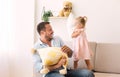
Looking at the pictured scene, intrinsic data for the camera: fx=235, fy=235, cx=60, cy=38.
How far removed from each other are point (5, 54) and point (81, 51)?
1191mm

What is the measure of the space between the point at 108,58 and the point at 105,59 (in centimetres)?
4

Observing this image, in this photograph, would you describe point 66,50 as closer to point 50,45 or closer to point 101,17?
point 50,45

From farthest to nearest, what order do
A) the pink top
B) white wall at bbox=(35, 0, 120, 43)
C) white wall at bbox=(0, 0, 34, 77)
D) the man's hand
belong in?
1. white wall at bbox=(0, 0, 34, 77)
2. white wall at bbox=(35, 0, 120, 43)
3. the pink top
4. the man's hand

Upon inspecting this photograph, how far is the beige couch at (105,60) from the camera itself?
2.75m

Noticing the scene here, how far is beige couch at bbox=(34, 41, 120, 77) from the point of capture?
2754mm

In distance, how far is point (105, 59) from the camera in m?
2.80

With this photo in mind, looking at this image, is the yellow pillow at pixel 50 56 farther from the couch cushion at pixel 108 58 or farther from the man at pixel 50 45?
the couch cushion at pixel 108 58

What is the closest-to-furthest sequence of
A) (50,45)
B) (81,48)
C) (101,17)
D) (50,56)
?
(50,56) < (50,45) < (81,48) < (101,17)

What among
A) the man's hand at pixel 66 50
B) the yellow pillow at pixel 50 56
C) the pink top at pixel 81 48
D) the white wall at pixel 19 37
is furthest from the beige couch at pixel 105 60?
the white wall at pixel 19 37

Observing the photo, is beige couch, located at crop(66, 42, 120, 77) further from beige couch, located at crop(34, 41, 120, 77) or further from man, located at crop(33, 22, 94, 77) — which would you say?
man, located at crop(33, 22, 94, 77)

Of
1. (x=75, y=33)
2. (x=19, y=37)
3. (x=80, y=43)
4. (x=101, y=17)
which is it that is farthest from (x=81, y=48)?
(x=19, y=37)

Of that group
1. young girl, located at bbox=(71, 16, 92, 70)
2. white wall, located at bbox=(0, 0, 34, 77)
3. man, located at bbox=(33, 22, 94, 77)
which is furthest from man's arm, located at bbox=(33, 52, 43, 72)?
white wall, located at bbox=(0, 0, 34, 77)

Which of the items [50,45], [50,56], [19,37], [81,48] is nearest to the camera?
[50,56]

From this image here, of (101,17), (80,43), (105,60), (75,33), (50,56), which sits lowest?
(105,60)
